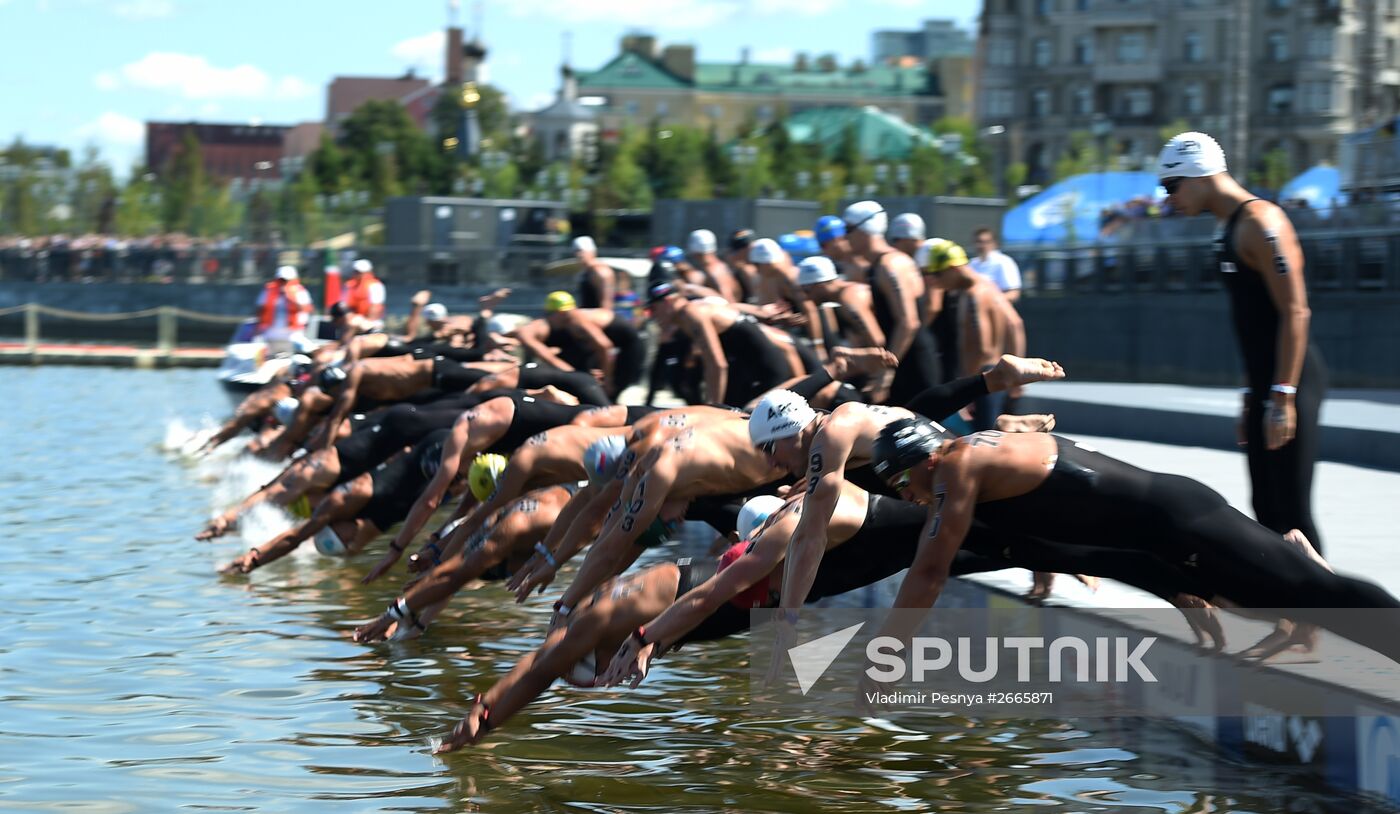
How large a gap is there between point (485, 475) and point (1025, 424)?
3662 mm

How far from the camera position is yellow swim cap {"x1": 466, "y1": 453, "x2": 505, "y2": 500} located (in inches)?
403

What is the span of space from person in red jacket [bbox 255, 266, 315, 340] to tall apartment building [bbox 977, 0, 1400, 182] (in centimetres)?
7009

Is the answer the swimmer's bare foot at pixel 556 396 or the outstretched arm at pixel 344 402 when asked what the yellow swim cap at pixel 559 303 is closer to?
the outstretched arm at pixel 344 402

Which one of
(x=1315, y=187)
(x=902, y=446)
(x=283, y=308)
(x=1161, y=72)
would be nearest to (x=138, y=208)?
(x=1161, y=72)

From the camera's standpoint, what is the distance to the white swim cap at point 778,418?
740 cm

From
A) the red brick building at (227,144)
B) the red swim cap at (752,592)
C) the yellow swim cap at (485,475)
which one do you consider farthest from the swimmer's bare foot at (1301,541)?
the red brick building at (227,144)

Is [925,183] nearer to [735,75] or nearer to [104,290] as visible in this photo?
[104,290]

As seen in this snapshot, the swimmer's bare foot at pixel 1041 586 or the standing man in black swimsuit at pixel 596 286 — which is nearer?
the swimmer's bare foot at pixel 1041 586

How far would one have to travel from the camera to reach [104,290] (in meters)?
51.9

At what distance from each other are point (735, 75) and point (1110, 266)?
452 ft

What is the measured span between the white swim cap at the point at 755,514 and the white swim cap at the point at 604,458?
3.29 ft

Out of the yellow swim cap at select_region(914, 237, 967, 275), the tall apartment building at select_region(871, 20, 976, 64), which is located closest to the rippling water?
the yellow swim cap at select_region(914, 237, 967, 275)

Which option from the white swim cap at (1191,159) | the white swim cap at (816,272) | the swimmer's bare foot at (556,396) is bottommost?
the swimmer's bare foot at (556,396)

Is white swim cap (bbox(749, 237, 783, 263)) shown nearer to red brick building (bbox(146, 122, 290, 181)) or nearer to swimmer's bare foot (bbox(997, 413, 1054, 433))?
swimmer's bare foot (bbox(997, 413, 1054, 433))
